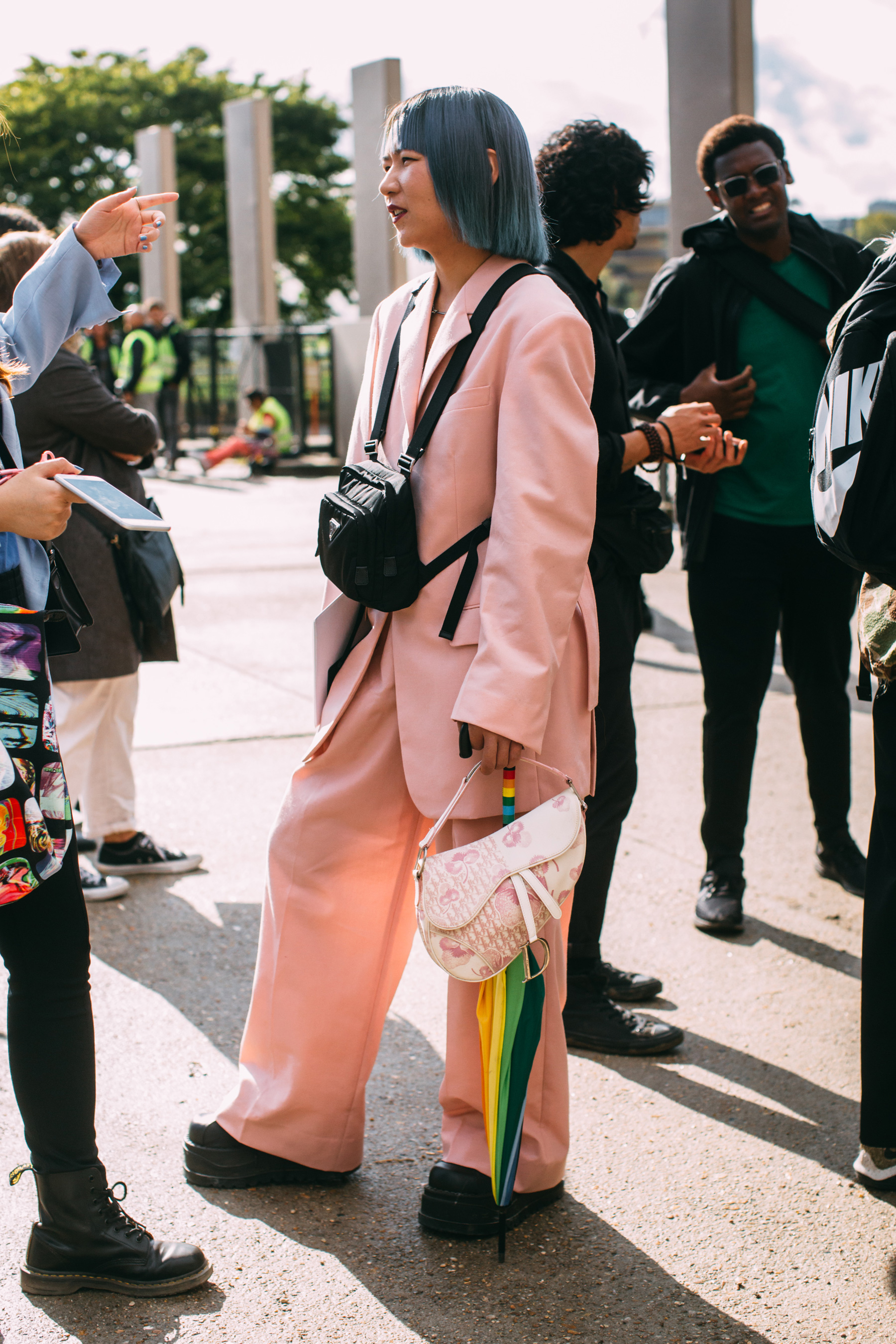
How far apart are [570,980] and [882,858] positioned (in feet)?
3.09

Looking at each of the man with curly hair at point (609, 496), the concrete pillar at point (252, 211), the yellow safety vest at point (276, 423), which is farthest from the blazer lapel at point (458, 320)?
the concrete pillar at point (252, 211)

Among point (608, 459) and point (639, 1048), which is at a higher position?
point (608, 459)

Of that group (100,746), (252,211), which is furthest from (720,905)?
(252,211)

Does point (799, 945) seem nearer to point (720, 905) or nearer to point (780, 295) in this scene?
point (720, 905)

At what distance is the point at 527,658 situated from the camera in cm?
232

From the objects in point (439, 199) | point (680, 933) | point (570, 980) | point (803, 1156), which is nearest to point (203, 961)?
point (570, 980)

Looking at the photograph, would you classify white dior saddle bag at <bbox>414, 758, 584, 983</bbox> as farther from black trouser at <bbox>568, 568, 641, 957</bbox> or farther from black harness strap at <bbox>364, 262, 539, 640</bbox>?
black trouser at <bbox>568, 568, 641, 957</bbox>

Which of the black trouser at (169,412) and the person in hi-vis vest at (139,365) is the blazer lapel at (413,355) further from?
the black trouser at (169,412)

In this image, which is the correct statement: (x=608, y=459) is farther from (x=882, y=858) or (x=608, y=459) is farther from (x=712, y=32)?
(x=712, y=32)

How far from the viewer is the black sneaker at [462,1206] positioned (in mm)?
2543

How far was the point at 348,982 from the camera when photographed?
8.68 ft

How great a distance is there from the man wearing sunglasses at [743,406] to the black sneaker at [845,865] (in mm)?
463

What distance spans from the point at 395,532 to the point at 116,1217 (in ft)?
4.21

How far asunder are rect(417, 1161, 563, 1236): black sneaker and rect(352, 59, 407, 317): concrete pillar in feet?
48.6
